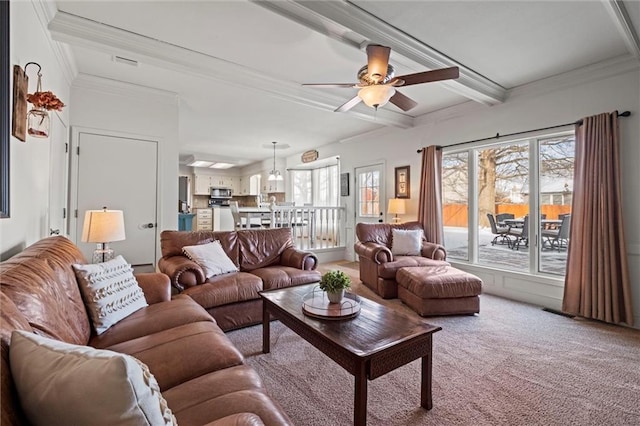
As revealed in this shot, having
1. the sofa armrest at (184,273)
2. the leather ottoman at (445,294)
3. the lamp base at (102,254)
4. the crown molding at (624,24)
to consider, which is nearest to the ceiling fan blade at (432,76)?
the crown molding at (624,24)

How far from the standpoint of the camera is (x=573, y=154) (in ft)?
11.5

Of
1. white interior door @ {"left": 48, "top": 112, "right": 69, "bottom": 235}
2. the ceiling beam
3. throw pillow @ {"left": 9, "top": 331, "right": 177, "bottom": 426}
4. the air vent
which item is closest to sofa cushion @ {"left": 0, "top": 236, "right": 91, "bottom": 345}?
throw pillow @ {"left": 9, "top": 331, "right": 177, "bottom": 426}

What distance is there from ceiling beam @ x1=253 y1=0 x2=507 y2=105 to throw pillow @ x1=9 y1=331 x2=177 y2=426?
7.45 ft

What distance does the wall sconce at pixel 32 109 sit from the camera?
173 centimetres

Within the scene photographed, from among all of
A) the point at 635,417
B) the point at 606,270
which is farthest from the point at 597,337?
the point at 635,417

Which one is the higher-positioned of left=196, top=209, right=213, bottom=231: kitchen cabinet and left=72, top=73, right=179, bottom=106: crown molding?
left=72, top=73, right=179, bottom=106: crown molding

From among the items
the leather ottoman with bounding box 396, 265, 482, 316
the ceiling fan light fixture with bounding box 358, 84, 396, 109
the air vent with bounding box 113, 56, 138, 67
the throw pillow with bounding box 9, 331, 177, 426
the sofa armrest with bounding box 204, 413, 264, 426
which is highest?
the air vent with bounding box 113, 56, 138, 67

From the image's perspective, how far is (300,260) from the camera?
3475 millimetres

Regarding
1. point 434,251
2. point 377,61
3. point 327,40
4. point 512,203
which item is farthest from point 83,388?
point 512,203

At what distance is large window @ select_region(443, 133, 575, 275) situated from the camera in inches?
144

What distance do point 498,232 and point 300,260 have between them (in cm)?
290

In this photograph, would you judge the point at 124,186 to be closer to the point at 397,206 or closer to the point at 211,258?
the point at 211,258

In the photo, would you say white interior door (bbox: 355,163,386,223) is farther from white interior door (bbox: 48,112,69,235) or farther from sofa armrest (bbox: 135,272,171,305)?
white interior door (bbox: 48,112,69,235)

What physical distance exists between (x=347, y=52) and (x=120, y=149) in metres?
3.02
